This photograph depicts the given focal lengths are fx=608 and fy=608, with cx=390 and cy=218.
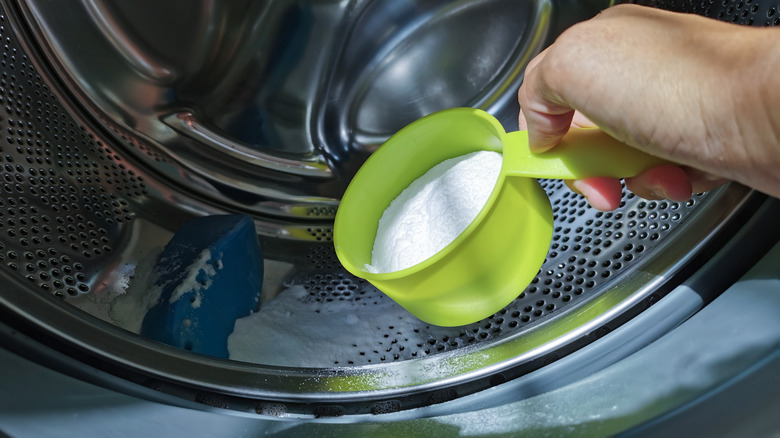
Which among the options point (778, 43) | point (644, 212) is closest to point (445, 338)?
point (644, 212)

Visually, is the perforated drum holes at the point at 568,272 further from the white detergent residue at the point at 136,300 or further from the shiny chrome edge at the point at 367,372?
the white detergent residue at the point at 136,300

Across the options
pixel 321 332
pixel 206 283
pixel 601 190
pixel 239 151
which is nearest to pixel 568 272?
pixel 601 190

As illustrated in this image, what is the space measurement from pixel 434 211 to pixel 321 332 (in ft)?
0.65

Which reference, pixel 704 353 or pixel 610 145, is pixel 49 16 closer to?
pixel 610 145

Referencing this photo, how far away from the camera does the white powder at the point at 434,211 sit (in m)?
0.56

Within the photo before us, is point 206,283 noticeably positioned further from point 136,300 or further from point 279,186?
point 279,186

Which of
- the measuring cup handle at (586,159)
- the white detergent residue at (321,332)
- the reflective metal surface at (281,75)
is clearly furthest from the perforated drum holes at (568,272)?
the reflective metal surface at (281,75)

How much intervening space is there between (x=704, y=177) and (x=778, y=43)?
0.63 ft

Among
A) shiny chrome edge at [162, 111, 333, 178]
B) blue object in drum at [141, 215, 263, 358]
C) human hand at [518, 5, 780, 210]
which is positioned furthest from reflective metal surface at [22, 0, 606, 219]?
human hand at [518, 5, 780, 210]

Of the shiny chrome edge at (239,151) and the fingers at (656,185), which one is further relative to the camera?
the shiny chrome edge at (239,151)

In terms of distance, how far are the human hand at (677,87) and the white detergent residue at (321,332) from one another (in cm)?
32

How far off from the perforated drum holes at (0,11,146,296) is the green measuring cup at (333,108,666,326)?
27cm

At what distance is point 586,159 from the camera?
1.53 feet

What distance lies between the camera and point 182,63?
0.82 meters
